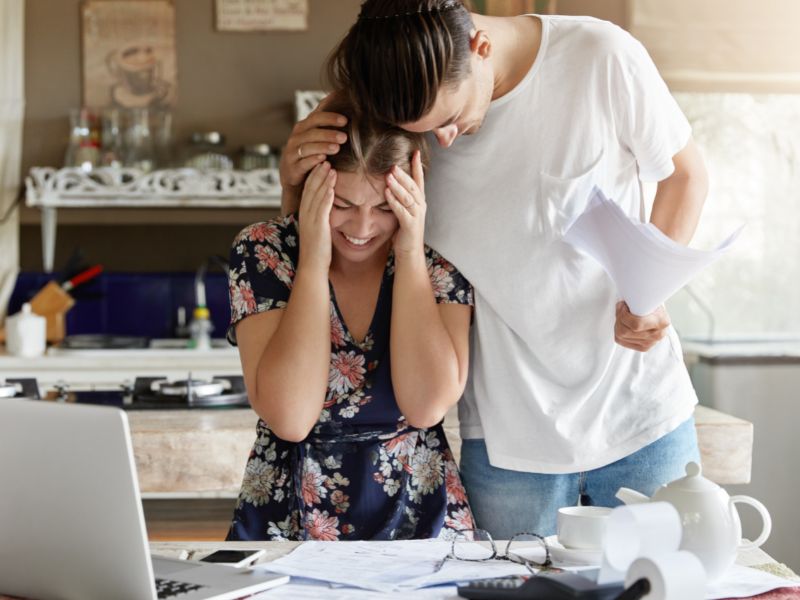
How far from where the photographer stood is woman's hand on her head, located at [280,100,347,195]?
1562 millimetres

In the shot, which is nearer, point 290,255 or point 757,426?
point 290,255

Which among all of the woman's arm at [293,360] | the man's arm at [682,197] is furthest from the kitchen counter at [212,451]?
the man's arm at [682,197]

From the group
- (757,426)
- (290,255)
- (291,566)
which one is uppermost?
(290,255)

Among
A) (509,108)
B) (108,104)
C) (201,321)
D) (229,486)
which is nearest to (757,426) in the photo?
(229,486)

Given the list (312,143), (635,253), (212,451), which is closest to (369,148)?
(312,143)

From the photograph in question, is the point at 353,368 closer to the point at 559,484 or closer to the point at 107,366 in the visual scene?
the point at 559,484

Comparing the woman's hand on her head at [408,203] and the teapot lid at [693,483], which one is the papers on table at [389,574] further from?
the woman's hand on her head at [408,203]

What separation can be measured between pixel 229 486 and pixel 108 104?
2.71 meters

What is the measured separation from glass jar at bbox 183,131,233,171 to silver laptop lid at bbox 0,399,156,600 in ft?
10.7

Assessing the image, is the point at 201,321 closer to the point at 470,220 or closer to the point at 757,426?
the point at 757,426

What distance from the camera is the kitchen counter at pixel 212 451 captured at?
218cm

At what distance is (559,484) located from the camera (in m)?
1.62

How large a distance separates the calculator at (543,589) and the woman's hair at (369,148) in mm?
711

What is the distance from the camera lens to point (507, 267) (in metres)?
1.57
